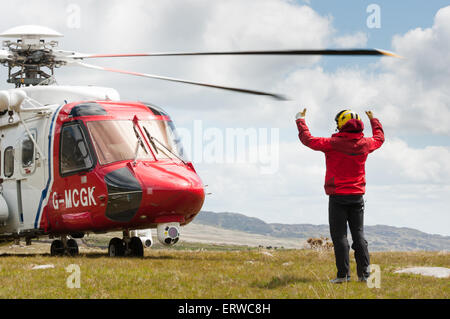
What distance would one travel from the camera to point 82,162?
663 inches

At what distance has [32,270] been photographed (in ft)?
42.2

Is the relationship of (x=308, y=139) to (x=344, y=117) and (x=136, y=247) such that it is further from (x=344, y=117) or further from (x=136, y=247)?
(x=136, y=247)

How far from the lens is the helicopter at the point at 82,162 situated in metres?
16.0

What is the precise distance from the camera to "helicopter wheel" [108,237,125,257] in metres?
17.6

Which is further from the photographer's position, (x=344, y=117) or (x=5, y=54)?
(x=5, y=54)

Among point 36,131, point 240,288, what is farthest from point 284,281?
point 36,131

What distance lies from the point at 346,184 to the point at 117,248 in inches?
339

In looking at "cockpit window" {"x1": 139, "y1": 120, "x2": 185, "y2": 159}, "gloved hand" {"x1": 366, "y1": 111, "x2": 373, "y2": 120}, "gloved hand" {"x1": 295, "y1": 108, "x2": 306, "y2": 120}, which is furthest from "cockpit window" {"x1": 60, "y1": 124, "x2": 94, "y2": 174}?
"gloved hand" {"x1": 366, "y1": 111, "x2": 373, "y2": 120}

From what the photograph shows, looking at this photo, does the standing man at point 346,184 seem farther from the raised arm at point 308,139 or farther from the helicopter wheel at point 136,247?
the helicopter wheel at point 136,247

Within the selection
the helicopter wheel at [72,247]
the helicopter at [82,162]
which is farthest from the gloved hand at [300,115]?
the helicopter wheel at [72,247]

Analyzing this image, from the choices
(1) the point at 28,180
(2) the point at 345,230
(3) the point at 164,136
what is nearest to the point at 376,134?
(2) the point at 345,230

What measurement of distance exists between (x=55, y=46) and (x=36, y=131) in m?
3.36

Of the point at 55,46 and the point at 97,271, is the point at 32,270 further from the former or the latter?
the point at 55,46

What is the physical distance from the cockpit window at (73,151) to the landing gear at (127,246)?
7.33ft
